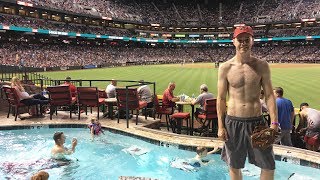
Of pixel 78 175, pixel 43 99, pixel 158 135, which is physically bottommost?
pixel 78 175

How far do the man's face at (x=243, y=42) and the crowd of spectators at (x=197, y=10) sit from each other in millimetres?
70177

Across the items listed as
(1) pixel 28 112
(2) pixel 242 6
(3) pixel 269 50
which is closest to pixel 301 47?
(3) pixel 269 50

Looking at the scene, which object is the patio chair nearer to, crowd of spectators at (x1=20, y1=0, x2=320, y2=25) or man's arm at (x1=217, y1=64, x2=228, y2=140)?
man's arm at (x1=217, y1=64, x2=228, y2=140)

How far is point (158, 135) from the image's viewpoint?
9.48 m

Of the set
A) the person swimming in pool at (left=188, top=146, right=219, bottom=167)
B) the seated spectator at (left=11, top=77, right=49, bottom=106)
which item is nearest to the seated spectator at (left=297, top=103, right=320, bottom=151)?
the person swimming in pool at (left=188, top=146, right=219, bottom=167)

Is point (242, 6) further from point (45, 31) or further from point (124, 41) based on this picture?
point (45, 31)

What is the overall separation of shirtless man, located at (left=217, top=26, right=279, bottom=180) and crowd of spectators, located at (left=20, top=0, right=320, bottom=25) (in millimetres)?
70139

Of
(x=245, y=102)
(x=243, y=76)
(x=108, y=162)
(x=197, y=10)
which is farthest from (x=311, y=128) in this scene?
(x=197, y=10)

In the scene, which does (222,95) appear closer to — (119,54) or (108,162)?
(108,162)

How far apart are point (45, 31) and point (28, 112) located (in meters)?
46.8

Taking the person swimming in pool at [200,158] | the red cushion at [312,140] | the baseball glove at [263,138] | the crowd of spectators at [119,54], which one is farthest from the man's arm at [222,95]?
the crowd of spectators at [119,54]

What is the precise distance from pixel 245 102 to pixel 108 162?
16.2 ft

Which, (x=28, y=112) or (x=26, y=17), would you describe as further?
(x=26, y=17)

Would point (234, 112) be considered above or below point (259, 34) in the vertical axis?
below
